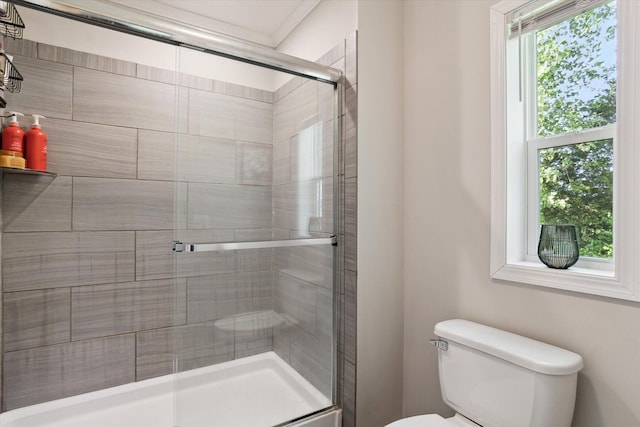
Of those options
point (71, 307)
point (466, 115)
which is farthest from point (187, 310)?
point (466, 115)

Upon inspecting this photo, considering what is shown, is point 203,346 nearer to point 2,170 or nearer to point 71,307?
point 71,307

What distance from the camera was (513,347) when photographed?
1136 mm

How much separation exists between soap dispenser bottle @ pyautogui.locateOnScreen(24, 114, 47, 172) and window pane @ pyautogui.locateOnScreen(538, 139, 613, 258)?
2165 millimetres

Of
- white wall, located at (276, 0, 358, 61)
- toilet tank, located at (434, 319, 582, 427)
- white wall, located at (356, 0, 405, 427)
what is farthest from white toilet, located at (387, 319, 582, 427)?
white wall, located at (276, 0, 358, 61)

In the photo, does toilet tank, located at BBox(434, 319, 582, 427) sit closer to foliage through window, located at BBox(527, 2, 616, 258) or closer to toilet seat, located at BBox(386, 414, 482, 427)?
toilet seat, located at BBox(386, 414, 482, 427)

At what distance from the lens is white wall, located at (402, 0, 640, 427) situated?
107 cm

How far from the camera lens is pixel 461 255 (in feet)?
4.87

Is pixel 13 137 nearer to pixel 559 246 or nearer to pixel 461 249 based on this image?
pixel 461 249

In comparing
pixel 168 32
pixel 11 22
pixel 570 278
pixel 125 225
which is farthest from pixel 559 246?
pixel 11 22

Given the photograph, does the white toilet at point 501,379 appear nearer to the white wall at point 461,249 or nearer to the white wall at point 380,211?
the white wall at point 461,249

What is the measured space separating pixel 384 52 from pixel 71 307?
80.1 inches

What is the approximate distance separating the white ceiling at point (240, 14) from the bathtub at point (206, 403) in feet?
6.05

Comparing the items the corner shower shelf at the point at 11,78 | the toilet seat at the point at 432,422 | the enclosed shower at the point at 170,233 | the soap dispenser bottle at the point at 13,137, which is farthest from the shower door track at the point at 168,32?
the toilet seat at the point at 432,422

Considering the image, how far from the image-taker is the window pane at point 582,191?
1150 millimetres
